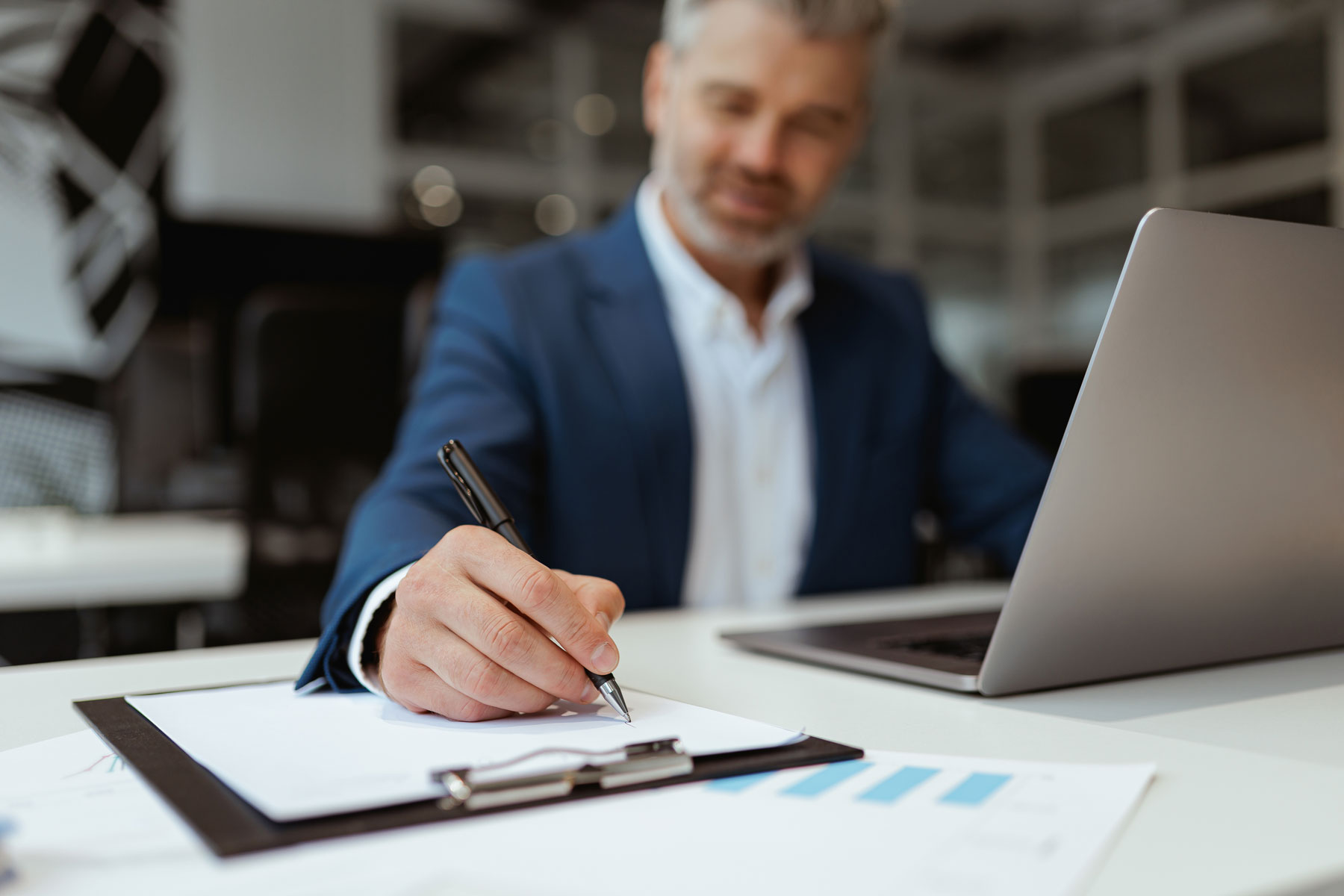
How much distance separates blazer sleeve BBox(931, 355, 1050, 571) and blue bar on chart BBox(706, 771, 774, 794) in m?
1.08

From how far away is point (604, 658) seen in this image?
0.56m

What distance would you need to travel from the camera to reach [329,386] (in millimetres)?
1778

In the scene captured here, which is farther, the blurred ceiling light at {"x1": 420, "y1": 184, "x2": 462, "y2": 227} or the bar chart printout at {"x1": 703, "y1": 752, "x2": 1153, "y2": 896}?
the blurred ceiling light at {"x1": 420, "y1": 184, "x2": 462, "y2": 227}

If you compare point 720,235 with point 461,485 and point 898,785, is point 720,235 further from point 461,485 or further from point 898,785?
point 898,785

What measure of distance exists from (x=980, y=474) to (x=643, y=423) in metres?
0.52

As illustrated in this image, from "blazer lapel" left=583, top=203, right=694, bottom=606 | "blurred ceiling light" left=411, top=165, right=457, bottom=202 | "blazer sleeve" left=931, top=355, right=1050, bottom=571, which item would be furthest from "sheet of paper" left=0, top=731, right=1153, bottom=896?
"blurred ceiling light" left=411, top=165, right=457, bottom=202

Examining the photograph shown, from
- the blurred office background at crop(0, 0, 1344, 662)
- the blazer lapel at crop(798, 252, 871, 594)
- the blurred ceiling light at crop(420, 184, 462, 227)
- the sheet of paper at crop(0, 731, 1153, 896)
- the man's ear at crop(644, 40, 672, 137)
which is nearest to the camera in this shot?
the sheet of paper at crop(0, 731, 1153, 896)

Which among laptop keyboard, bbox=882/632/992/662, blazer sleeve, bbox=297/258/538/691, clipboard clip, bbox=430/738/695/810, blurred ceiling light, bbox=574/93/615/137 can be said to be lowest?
laptop keyboard, bbox=882/632/992/662

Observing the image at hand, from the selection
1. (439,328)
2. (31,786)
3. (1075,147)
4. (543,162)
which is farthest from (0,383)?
(1075,147)

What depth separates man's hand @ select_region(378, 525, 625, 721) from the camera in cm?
56

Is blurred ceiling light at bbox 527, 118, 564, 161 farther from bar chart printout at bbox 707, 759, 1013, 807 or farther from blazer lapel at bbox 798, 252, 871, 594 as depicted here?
bar chart printout at bbox 707, 759, 1013, 807

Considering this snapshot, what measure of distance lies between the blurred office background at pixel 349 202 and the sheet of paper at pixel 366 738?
714mm

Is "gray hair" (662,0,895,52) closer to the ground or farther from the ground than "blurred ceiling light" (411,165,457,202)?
closer to the ground

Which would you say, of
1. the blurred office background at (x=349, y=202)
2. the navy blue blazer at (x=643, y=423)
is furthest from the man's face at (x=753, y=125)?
the blurred office background at (x=349, y=202)
